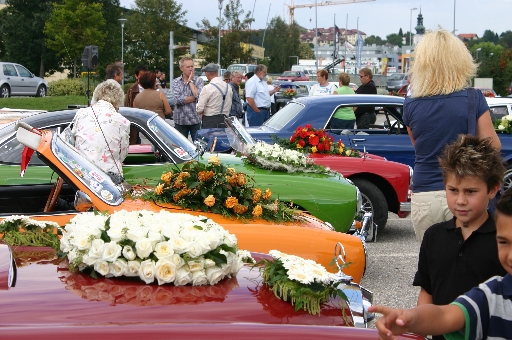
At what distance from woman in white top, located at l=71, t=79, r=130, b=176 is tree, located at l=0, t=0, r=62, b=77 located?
4792 centimetres

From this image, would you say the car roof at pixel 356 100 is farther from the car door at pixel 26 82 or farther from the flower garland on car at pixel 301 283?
the car door at pixel 26 82

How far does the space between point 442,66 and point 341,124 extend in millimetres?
6009

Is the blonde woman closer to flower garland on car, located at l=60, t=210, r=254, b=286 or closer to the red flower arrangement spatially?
flower garland on car, located at l=60, t=210, r=254, b=286

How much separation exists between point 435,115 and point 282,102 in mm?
22756

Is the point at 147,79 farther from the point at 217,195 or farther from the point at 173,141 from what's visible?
the point at 217,195

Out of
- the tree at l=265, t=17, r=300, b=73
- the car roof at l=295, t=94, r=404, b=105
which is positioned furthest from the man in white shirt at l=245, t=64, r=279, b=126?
the tree at l=265, t=17, r=300, b=73

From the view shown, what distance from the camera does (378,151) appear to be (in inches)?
400

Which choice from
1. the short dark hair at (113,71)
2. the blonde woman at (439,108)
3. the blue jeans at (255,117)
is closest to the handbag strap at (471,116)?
the blonde woman at (439,108)

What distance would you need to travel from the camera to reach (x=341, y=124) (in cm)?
1032

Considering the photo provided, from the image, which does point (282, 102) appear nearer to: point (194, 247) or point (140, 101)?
point (140, 101)

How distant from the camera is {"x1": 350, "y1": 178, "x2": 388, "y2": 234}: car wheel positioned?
27.1ft

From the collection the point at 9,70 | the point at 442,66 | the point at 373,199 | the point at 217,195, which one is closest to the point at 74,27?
the point at 9,70

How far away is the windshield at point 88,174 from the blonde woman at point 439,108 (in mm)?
2113

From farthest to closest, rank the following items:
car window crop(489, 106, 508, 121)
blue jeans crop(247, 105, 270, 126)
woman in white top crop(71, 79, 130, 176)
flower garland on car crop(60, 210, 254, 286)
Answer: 1. blue jeans crop(247, 105, 270, 126)
2. car window crop(489, 106, 508, 121)
3. woman in white top crop(71, 79, 130, 176)
4. flower garland on car crop(60, 210, 254, 286)
